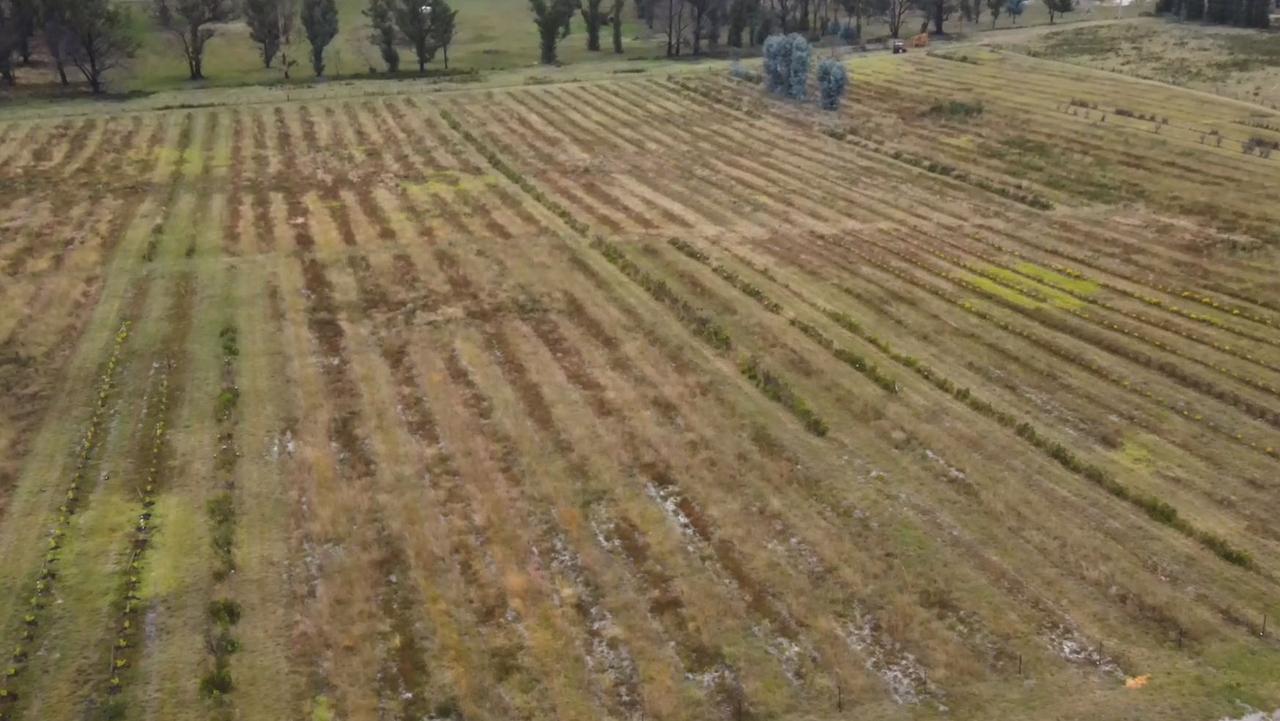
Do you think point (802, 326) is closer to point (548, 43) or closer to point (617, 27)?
point (548, 43)

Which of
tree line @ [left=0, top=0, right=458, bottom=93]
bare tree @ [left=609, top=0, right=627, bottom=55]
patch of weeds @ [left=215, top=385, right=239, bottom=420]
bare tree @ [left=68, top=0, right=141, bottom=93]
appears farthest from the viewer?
bare tree @ [left=609, top=0, right=627, bottom=55]

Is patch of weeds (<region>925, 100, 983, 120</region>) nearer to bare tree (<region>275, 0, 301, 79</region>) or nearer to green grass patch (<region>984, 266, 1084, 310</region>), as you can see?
green grass patch (<region>984, 266, 1084, 310</region>)

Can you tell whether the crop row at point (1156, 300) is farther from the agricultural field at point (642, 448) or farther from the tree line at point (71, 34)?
the tree line at point (71, 34)

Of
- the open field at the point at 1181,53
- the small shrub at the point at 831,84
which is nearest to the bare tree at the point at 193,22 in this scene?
the small shrub at the point at 831,84

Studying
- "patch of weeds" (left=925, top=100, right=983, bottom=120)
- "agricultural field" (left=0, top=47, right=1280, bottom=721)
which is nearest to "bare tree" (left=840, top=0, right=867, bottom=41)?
"patch of weeds" (left=925, top=100, right=983, bottom=120)

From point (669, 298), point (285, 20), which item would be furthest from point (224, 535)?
point (285, 20)
